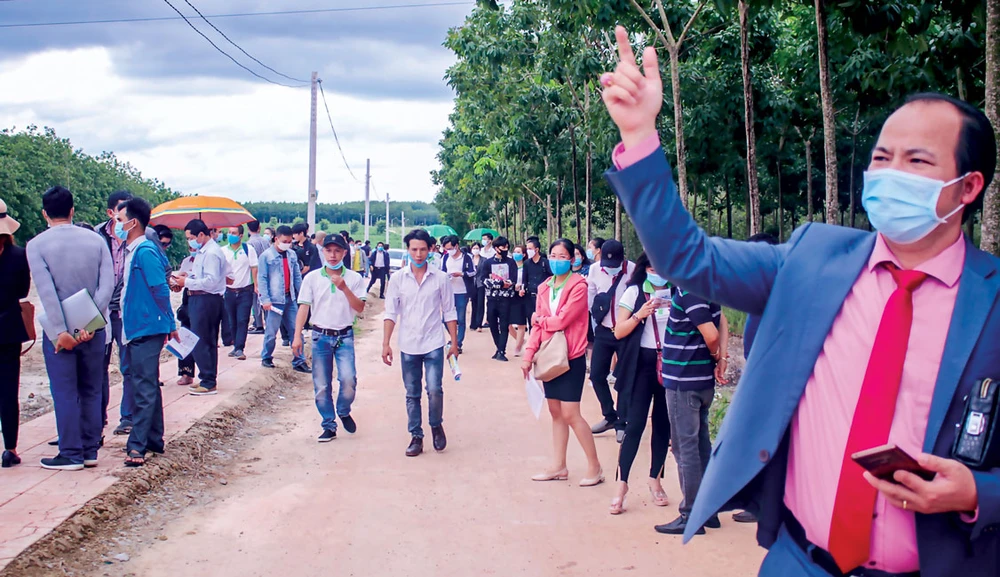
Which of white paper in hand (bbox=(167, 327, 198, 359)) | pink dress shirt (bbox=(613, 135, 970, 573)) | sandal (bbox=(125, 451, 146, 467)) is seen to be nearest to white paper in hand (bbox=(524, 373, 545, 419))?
white paper in hand (bbox=(167, 327, 198, 359))

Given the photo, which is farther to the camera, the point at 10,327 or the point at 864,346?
the point at 10,327

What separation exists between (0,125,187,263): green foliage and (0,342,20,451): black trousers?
22915 mm

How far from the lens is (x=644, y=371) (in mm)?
6555

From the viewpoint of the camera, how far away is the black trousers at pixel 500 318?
1406cm

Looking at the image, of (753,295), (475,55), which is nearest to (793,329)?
(753,295)

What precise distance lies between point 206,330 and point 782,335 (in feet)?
Answer: 30.7

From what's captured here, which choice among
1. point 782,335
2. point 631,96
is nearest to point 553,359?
point 782,335

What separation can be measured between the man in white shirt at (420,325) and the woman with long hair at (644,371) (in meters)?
2.25

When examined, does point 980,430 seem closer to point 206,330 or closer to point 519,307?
point 206,330

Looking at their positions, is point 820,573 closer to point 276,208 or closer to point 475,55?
point 475,55

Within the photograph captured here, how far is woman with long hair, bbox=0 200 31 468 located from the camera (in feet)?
21.7

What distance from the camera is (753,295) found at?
221 centimetres

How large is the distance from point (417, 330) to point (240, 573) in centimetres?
348

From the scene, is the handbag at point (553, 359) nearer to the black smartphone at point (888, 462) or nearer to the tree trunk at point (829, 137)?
the tree trunk at point (829, 137)
